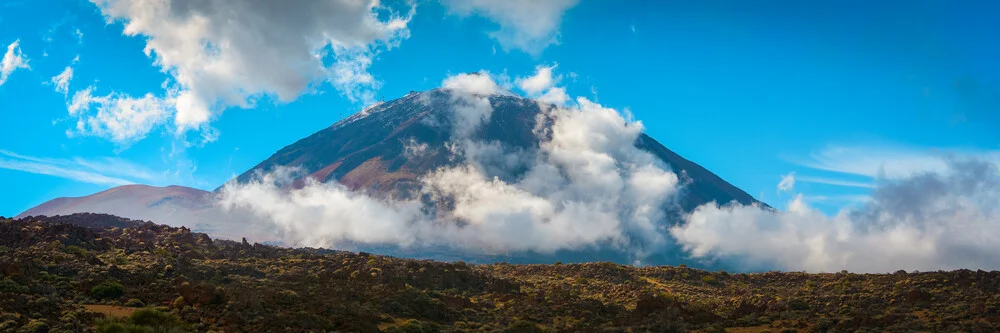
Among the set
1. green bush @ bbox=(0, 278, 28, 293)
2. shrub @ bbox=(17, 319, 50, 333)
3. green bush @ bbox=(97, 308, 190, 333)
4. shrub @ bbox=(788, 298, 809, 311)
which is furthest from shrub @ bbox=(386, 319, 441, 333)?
shrub @ bbox=(788, 298, 809, 311)

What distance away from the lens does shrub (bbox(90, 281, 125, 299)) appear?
35656mm

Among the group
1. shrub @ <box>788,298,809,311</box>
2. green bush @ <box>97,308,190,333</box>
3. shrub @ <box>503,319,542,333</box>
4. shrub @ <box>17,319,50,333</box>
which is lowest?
shrub @ <box>17,319,50,333</box>

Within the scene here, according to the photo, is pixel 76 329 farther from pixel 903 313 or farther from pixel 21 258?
pixel 903 313

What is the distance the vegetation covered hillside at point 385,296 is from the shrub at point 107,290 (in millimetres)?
97

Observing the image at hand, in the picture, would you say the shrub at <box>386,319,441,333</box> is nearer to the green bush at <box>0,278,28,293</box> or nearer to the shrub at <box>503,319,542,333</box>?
the shrub at <box>503,319,542,333</box>

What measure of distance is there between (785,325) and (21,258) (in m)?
51.6

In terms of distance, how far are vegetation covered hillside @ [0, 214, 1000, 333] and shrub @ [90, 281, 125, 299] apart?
10 centimetres

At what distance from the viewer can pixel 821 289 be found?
189ft

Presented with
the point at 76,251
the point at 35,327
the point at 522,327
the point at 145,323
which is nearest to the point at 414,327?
the point at 522,327

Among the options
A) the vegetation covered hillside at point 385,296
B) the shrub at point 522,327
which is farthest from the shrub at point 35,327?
the shrub at point 522,327

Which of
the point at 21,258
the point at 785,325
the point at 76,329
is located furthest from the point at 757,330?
the point at 21,258

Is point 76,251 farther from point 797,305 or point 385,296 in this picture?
point 797,305

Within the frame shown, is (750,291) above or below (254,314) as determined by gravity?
above

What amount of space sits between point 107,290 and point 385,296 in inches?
702
